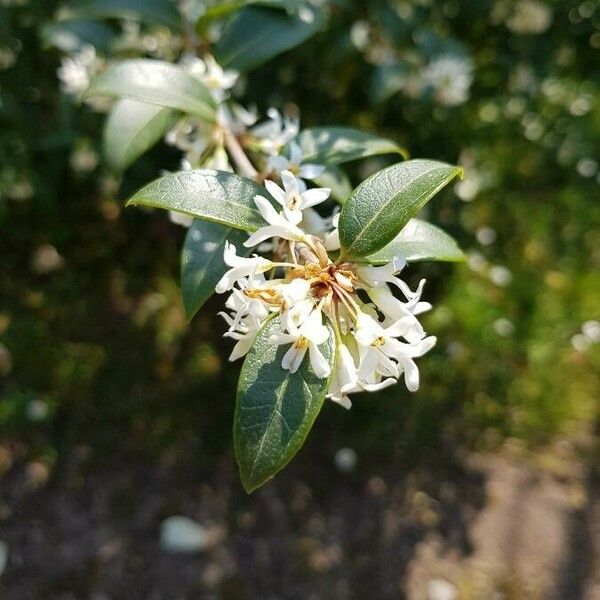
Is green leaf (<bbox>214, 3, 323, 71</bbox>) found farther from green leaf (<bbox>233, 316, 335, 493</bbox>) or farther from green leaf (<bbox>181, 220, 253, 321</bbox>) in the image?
green leaf (<bbox>233, 316, 335, 493</bbox>)

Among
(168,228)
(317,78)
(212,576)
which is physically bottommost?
(212,576)

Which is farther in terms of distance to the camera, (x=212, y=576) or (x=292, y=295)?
(x=212, y=576)

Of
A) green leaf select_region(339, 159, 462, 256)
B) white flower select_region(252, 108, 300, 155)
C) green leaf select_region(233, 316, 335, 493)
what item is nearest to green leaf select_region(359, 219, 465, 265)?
green leaf select_region(339, 159, 462, 256)

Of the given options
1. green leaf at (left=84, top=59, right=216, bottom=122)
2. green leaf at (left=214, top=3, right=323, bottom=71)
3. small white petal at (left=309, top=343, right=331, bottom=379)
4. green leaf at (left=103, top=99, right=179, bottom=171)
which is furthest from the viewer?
green leaf at (left=214, top=3, right=323, bottom=71)

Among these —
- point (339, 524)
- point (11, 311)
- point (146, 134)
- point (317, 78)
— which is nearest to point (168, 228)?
point (11, 311)

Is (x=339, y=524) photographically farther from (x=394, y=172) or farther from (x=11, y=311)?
(x=394, y=172)
